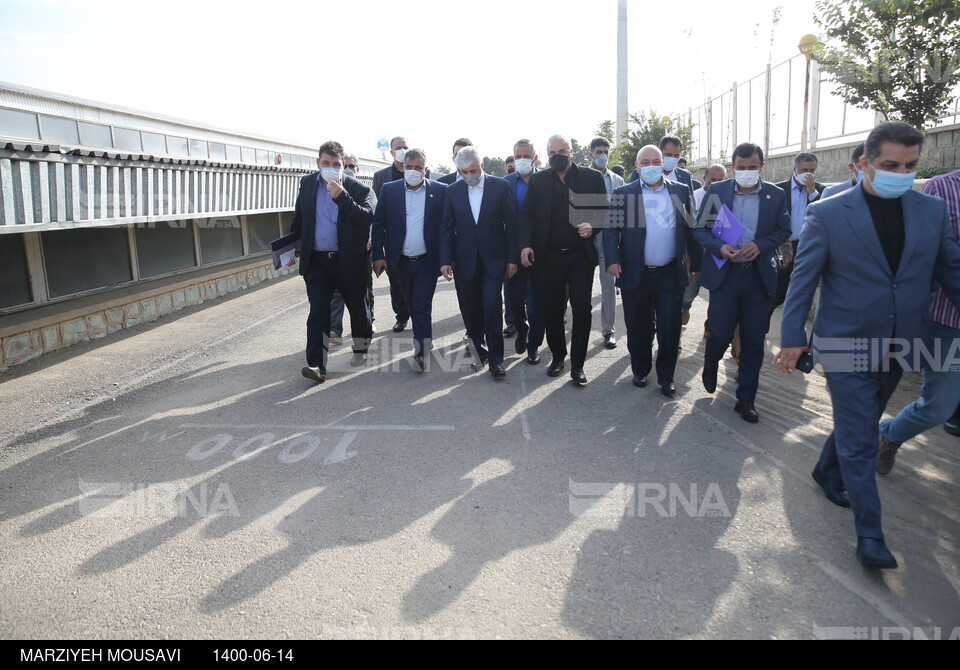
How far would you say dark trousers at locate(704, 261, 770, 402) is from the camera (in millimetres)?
5371

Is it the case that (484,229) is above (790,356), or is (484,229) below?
above

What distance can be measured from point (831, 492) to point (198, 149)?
1158cm

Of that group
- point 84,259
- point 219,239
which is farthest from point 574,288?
point 219,239

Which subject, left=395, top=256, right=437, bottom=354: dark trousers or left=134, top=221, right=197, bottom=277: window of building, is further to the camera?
left=134, top=221, right=197, bottom=277: window of building

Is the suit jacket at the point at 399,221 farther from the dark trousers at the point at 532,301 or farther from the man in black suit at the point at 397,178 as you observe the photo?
the man in black suit at the point at 397,178

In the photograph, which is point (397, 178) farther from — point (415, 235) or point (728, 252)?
point (728, 252)

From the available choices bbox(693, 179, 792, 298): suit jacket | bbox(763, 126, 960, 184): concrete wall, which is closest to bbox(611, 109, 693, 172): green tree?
bbox(763, 126, 960, 184): concrete wall

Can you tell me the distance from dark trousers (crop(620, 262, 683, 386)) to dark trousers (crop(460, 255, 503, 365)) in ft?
4.25

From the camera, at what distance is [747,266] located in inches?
215

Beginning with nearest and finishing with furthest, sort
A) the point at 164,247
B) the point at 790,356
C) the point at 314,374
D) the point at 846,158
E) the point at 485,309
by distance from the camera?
1. the point at 790,356
2. the point at 314,374
3. the point at 485,309
4. the point at 164,247
5. the point at 846,158

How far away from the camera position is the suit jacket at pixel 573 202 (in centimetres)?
640

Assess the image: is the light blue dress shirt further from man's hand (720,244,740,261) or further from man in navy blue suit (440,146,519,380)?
man's hand (720,244,740,261)

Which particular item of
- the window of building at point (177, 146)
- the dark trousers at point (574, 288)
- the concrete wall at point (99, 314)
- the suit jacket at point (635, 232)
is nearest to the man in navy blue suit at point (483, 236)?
the dark trousers at point (574, 288)
